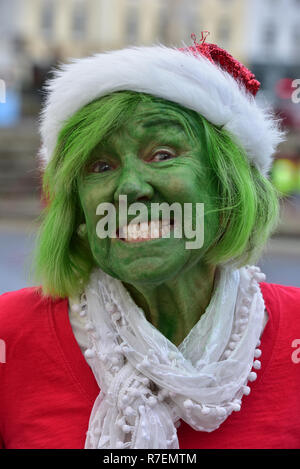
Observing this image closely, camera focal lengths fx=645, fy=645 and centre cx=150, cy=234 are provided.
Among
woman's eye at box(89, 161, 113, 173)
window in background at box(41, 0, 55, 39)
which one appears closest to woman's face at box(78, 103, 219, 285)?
woman's eye at box(89, 161, 113, 173)

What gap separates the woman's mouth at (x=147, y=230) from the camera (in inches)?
59.3

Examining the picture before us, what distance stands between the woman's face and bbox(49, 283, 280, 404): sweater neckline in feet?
0.80

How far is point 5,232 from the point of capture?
993cm

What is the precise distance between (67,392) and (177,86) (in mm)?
811

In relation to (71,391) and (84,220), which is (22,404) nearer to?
(71,391)

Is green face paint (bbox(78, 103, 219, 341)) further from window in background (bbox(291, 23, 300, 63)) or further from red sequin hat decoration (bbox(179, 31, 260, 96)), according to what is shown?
window in background (bbox(291, 23, 300, 63))

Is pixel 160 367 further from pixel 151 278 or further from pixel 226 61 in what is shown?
pixel 226 61

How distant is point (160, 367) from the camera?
1556 millimetres

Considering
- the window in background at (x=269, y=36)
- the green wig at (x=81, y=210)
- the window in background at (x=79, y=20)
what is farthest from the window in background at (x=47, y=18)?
the green wig at (x=81, y=210)

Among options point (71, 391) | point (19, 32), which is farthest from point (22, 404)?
point (19, 32)

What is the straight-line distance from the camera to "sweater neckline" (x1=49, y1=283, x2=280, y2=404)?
1.64 meters

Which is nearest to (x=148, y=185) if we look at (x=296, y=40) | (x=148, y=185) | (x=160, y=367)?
(x=148, y=185)
